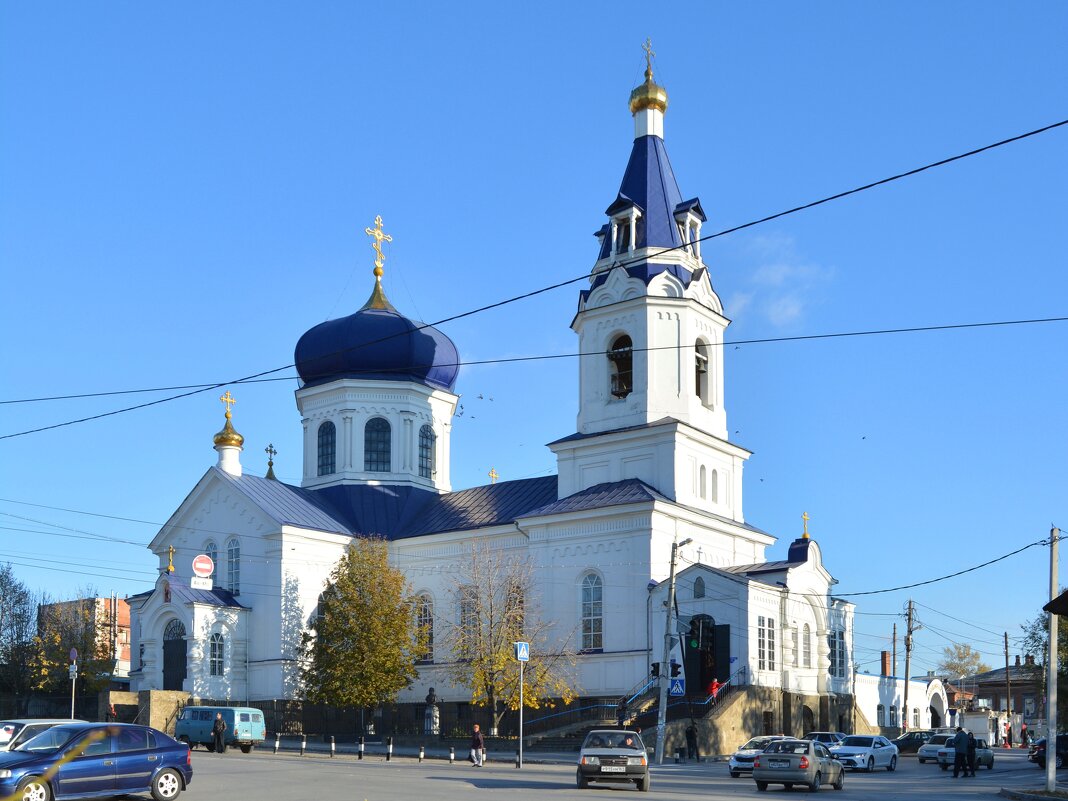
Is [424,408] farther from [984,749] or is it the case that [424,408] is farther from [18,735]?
[18,735]

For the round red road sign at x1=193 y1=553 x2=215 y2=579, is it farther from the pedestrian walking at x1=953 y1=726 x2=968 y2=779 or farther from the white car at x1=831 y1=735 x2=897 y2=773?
the pedestrian walking at x1=953 y1=726 x2=968 y2=779

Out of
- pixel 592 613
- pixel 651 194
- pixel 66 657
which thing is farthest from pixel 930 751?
pixel 66 657

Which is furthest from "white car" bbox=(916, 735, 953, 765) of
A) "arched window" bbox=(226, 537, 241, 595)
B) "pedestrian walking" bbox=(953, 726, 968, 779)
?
"arched window" bbox=(226, 537, 241, 595)

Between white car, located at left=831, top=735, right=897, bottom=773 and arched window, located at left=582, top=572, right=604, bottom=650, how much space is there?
9.75 m

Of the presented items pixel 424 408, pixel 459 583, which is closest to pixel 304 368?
pixel 424 408

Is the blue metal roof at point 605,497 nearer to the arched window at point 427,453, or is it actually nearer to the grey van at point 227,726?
the arched window at point 427,453

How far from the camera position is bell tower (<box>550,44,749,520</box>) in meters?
48.7

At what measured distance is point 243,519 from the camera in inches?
2101

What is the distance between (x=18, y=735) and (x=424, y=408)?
118 feet

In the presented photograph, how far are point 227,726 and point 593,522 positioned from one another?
14.9 meters

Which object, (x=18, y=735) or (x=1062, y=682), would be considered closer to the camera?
(x=18, y=735)

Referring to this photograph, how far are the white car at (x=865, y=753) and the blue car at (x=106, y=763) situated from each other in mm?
23314

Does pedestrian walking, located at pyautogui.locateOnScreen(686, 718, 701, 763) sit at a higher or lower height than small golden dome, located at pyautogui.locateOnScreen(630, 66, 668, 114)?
lower

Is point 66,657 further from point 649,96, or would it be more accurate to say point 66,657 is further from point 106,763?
point 106,763
